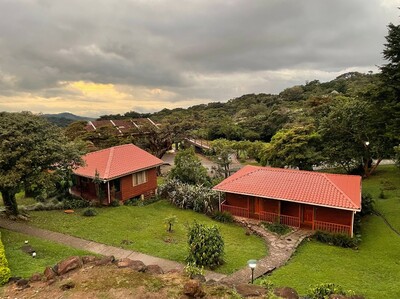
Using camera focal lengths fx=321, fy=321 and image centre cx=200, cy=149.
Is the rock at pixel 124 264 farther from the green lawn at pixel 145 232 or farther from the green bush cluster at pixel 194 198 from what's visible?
the green bush cluster at pixel 194 198

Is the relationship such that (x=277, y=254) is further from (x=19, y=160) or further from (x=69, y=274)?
(x=19, y=160)

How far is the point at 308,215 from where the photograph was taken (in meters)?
20.6

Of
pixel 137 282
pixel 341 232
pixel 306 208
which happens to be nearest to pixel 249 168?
pixel 306 208

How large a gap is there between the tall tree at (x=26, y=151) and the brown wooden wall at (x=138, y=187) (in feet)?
20.4

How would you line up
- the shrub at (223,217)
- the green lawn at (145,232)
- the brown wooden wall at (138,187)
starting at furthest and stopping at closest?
1. the brown wooden wall at (138,187)
2. the shrub at (223,217)
3. the green lawn at (145,232)

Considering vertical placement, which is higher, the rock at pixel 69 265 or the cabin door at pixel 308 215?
the rock at pixel 69 265

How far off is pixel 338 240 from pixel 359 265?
285 cm

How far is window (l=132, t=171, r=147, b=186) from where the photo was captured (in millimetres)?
25475

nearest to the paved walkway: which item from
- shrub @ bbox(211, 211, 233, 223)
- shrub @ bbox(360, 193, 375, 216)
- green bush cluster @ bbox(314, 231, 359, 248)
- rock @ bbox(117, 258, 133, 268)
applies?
rock @ bbox(117, 258, 133, 268)

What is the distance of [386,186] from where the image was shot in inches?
1096

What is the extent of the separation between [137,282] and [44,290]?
2.56 metres

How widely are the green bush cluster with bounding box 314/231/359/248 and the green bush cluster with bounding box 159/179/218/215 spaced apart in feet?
25.0

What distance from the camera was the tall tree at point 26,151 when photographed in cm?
1590

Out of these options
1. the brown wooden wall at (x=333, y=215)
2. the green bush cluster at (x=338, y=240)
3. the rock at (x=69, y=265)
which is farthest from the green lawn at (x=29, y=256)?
the brown wooden wall at (x=333, y=215)
